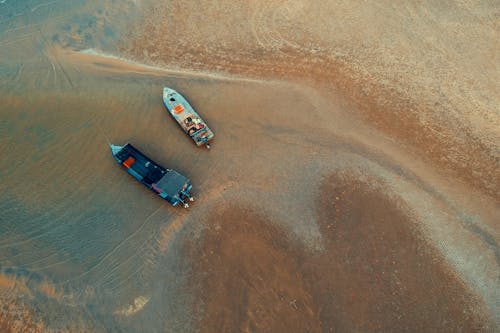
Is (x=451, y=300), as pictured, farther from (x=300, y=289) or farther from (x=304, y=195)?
(x=304, y=195)

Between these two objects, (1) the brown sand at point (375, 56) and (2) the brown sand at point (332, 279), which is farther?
(1) the brown sand at point (375, 56)

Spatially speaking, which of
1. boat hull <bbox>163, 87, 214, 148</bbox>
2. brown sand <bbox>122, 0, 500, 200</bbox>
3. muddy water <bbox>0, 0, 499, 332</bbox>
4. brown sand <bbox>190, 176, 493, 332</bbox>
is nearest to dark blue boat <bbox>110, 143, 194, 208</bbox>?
muddy water <bbox>0, 0, 499, 332</bbox>

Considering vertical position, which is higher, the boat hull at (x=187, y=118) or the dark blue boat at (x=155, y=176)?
the boat hull at (x=187, y=118)

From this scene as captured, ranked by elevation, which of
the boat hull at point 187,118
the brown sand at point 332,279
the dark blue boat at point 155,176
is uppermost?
the boat hull at point 187,118

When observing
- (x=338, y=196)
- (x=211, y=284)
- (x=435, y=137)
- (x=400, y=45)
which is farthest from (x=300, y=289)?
(x=400, y=45)

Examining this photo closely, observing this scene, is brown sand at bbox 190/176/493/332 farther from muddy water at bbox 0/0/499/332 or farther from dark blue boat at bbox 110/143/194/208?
dark blue boat at bbox 110/143/194/208

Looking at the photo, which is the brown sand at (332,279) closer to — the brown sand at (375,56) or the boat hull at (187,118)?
the boat hull at (187,118)

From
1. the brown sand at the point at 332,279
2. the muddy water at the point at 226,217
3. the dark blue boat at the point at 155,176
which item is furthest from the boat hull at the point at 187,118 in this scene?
the brown sand at the point at 332,279

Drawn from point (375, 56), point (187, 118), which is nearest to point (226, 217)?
point (187, 118)
